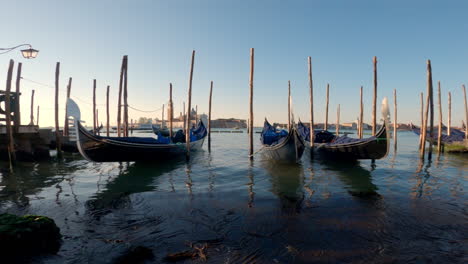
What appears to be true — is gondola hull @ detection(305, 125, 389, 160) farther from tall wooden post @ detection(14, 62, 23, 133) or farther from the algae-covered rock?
tall wooden post @ detection(14, 62, 23, 133)

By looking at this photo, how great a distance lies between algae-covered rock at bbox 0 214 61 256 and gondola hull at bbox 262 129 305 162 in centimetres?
783

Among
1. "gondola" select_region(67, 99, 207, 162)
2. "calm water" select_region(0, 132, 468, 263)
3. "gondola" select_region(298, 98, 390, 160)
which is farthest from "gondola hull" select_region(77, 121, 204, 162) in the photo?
"gondola" select_region(298, 98, 390, 160)

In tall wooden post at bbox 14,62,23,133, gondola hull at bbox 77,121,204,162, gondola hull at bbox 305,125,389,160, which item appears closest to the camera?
gondola hull at bbox 77,121,204,162

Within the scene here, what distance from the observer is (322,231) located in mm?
4043

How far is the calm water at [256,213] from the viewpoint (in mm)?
3408

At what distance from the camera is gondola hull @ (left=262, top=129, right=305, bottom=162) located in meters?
9.96

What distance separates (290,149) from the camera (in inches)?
406

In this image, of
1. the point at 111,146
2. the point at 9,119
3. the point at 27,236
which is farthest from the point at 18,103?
the point at 27,236

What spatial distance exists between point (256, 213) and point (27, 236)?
3.45 meters

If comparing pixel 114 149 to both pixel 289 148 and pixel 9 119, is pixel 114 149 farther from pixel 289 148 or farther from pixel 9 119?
pixel 289 148

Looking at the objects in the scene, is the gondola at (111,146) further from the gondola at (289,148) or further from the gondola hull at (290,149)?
the gondola hull at (290,149)

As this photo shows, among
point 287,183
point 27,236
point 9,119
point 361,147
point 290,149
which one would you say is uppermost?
point 9,119

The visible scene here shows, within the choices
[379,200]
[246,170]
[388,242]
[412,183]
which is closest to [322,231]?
[388,242]

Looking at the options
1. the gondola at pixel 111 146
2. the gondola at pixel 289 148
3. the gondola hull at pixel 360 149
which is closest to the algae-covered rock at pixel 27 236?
the gondola at pixel 111 146
